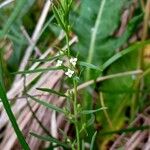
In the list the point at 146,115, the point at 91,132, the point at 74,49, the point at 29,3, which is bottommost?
the point at 146,115

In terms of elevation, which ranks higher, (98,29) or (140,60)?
(98,29)

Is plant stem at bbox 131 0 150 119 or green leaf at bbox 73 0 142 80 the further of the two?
green leaf at bbox 73 0 142 80

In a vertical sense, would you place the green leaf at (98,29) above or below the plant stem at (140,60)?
above

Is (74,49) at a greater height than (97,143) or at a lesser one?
greater

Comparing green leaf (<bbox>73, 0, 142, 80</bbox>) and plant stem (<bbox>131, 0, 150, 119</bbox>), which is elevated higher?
green leaf (<bbox>73, 0, 142, 80</bbox>)

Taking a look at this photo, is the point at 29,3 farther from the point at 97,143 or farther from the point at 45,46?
the point at 97,143

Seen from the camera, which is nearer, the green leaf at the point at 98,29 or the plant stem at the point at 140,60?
the plant stem at the point at 140,60

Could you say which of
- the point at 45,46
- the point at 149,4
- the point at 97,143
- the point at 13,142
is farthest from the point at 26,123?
the point at 149,4

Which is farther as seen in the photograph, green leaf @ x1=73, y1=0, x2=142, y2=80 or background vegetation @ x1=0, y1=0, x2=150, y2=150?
green leaf @ x1=73, y1=0, x2=142, y2=80

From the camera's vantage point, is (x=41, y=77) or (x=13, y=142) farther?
(x=41, y=77)

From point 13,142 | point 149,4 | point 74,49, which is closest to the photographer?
point 13,142

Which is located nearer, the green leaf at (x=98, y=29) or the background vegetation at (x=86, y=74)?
the background vegetation at (x=86, y=74)
